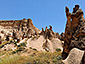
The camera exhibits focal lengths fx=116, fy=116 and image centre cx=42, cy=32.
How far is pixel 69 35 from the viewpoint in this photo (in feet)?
37.1

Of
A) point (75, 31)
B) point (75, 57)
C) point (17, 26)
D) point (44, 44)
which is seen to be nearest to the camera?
point (75, 57)

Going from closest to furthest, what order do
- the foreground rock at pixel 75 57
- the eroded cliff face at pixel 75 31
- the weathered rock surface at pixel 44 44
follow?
the foreground rock at pixel 75 57 → the eroded cliff face at pixel 75 31 → the weathered rock surface at pixel 44 44

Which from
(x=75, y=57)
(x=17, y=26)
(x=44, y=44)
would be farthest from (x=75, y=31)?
(x=17, y=26)

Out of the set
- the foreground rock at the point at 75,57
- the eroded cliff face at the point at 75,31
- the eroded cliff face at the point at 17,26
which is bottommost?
the foreground rock at the point at 75,57

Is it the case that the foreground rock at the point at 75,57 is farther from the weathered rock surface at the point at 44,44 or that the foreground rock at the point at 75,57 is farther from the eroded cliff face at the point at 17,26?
the eroded cliff face at the point at 17,26

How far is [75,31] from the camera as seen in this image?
Result: 1073 centimetres

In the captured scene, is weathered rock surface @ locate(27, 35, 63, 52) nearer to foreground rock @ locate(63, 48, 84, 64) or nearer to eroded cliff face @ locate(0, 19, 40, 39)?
eroded cliff face @ locate(0, 19, 40, 39)

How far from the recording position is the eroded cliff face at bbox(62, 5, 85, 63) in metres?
9.68

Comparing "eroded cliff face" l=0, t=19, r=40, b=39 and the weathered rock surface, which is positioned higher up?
"eroded cliff face" l=0, t=19, r=40, b=39

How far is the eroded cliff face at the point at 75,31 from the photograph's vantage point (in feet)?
31.8

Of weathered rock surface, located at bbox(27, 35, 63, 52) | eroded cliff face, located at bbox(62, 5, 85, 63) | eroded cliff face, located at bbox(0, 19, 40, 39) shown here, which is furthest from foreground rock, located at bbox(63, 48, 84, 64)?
eroded cliff face, located at bbox(0, 19, 40, 39)

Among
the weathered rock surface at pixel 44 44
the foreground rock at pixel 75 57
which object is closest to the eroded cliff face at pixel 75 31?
the foreground rock at pixel 75 57

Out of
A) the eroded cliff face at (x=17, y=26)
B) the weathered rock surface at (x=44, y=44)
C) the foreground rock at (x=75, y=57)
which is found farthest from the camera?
the eroded cliff face at (x=17, y=26)

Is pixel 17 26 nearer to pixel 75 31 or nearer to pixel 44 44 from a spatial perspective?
pixel 44 44
